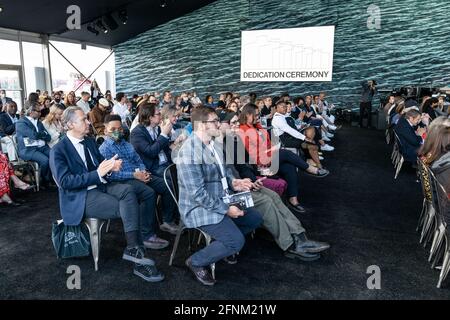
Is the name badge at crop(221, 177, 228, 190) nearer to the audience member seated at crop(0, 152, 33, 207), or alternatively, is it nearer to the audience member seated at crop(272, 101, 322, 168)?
the audience member seated at crop(272, 101, 322, 168)

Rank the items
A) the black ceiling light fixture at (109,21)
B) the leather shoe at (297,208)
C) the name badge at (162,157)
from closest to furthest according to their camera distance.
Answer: the name badge at (162,157), the leather shoe at (297,208), the black ceiling light fixture at (109,21)

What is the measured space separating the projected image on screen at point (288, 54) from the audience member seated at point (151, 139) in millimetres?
9181

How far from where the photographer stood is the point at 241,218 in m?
2.43

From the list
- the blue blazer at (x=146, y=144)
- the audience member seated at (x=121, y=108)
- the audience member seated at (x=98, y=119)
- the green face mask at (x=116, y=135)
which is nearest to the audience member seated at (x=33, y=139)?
the audience member seated at (x=98, y=119)

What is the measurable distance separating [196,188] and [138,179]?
0.94 meters

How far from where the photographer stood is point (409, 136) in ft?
15.8

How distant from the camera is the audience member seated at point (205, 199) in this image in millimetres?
2180

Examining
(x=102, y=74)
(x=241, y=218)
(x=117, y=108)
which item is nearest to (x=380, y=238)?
(x=241, y=218)

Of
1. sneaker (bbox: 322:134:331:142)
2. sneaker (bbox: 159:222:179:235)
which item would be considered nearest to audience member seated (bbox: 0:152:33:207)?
sneaker (bbox: 159:222:179:235)

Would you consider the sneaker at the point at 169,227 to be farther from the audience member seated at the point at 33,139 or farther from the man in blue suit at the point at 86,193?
the audience member seated at the point at 33,139

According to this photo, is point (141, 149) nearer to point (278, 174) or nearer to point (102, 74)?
point (278, 174)

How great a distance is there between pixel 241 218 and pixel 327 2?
11066mm

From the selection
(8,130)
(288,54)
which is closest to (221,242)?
(8,130)

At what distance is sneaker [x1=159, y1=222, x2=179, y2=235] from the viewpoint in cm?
316
